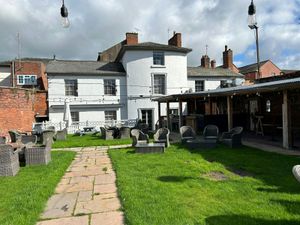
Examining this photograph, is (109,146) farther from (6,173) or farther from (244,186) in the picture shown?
(244,186)

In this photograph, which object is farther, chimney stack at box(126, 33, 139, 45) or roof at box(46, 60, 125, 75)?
chimney stack at box(126, 33, 139, 45)

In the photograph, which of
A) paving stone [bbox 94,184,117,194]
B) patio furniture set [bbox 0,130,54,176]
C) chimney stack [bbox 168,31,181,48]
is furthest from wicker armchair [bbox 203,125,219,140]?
chimney stack [bbox 168,31,181,48]

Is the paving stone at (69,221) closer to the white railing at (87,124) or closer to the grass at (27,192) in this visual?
the grass at (27,192)

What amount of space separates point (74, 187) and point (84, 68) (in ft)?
64.4

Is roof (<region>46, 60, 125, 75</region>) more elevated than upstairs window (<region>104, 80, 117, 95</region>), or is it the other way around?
roof (<region>46, 60, 125, 75</region>)

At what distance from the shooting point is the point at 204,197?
5215 millimetres

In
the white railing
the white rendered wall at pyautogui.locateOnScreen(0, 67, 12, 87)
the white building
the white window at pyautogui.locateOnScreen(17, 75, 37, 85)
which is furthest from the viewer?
the white rendered wall at pyautogui.locateOnScreen(0, 67, 12, 87)

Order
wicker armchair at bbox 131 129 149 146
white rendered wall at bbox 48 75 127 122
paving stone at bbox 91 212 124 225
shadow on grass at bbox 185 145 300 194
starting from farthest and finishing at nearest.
Result: white rendered wall at bbox 48 75 127 122, wicker armchair at bbox 131 129 149 146, shadow on grass at bbox 185 145 300 194, paving stone at bbox 91 212 124 225

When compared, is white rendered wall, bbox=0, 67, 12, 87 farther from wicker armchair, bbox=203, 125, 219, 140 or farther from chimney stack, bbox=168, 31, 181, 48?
wicker armchair, bbox=203, 125, 219, 140

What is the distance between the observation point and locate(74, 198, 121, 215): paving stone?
189 inches

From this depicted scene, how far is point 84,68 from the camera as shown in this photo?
81.1 feet

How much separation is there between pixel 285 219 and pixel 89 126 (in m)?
19.9

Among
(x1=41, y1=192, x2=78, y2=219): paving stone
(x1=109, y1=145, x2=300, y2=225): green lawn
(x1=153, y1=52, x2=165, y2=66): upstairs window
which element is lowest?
(x1=41, y1=192, x2=78, y2=219): paving stone

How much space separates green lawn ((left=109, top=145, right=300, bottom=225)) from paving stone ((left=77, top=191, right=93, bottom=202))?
2.10 ft
